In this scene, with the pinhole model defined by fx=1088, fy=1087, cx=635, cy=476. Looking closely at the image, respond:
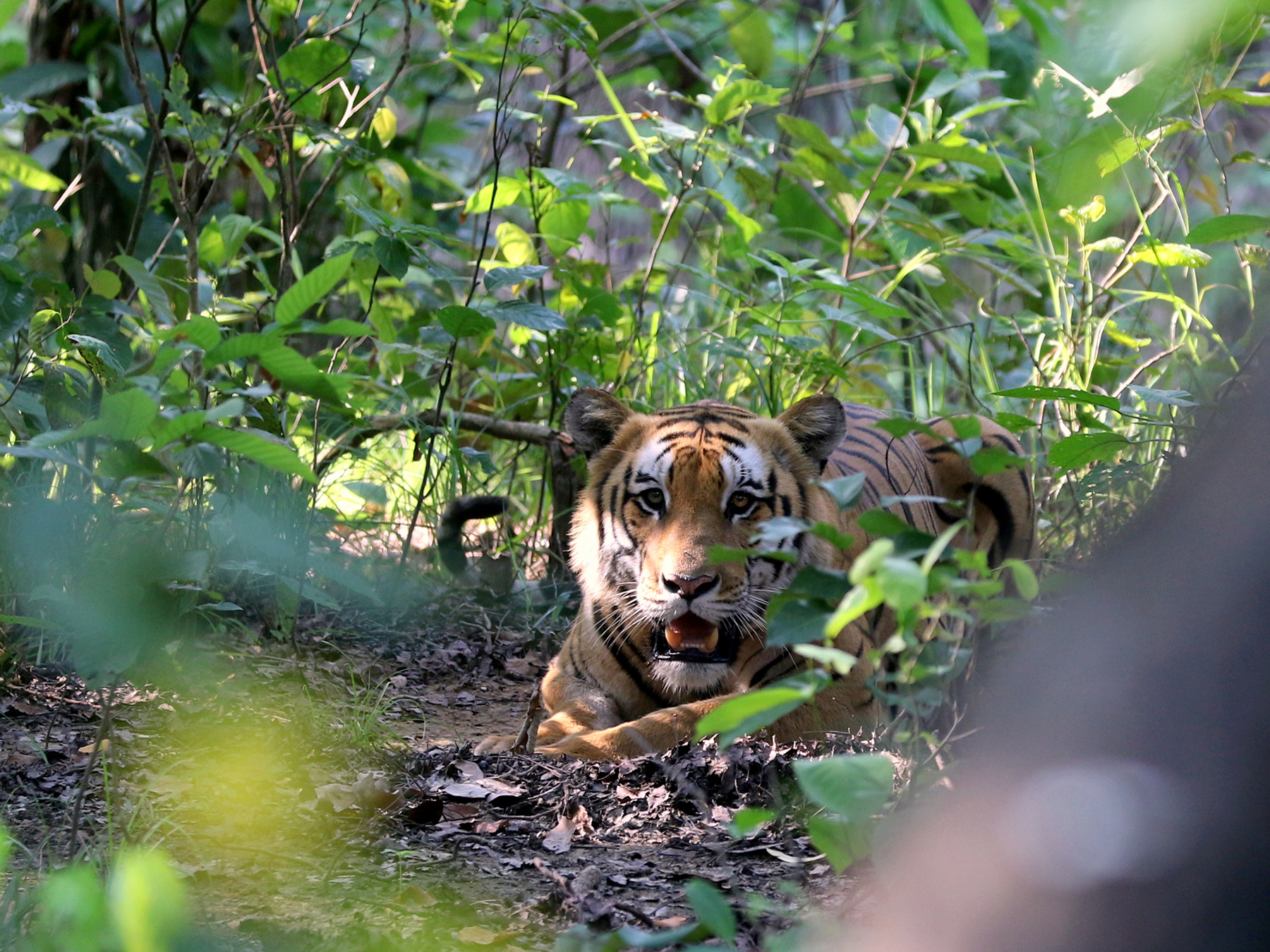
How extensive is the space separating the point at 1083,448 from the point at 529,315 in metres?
1.89

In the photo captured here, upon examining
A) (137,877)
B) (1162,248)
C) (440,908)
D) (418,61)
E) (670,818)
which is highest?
(418,61)

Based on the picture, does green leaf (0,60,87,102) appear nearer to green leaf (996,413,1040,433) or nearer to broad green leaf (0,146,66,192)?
broad green leaf (0,146,66,192)

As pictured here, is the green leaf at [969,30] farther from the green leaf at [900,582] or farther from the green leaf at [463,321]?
the green leaf at [900,582]

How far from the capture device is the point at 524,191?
4.62 meters

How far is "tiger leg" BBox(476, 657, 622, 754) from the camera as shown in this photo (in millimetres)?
3076

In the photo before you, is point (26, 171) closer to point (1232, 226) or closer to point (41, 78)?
point (41, 78)

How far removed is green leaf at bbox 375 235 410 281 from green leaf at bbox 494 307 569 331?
14.3 inches

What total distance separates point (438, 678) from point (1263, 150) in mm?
6918

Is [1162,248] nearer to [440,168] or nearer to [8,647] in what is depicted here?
[8,647]

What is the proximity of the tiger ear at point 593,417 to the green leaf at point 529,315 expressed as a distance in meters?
0.29

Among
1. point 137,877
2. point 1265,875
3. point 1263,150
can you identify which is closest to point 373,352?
point 137,877

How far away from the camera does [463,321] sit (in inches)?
143

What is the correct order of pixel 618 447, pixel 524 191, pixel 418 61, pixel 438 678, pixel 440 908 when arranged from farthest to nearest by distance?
pixel 418 61 < pixel 524 191 < pixel 438 678 < pixel 618 447 < pixel 440 908

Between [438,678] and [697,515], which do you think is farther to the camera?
[438,678]
